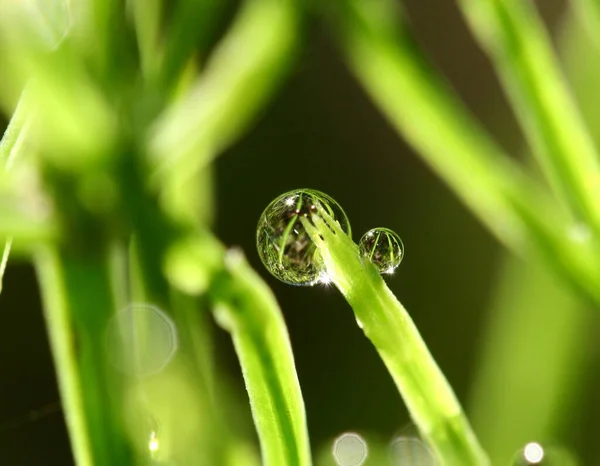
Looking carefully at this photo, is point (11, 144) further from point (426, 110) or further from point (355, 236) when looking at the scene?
point (355, 236)

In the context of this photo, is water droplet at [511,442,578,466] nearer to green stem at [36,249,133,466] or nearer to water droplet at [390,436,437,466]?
water droplet at [390,436,437,466]

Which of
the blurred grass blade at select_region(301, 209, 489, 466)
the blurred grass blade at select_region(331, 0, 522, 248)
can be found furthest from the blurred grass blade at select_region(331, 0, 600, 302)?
the blurred grass blade at select_region(301, 209, 489, 466)

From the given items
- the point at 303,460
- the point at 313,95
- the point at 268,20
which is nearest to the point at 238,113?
the point at 268,20

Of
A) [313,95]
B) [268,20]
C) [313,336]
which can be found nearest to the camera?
[268,20]

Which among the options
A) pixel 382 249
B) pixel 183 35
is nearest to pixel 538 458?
pixel 382 249

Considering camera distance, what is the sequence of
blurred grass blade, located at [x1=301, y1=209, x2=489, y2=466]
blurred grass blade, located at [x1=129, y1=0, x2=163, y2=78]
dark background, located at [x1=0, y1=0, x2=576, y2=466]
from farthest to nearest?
dark background, located at [x1=0, y1=0, x2=576, y2=466] < blurred grass blade, located at [x1=129, y1=0, x2=163, y2=78] < blurred grass blade, located at [x1=301, y1=209, x2=489, y2=466]

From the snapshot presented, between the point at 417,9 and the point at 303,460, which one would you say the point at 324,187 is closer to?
the point at 417,9
